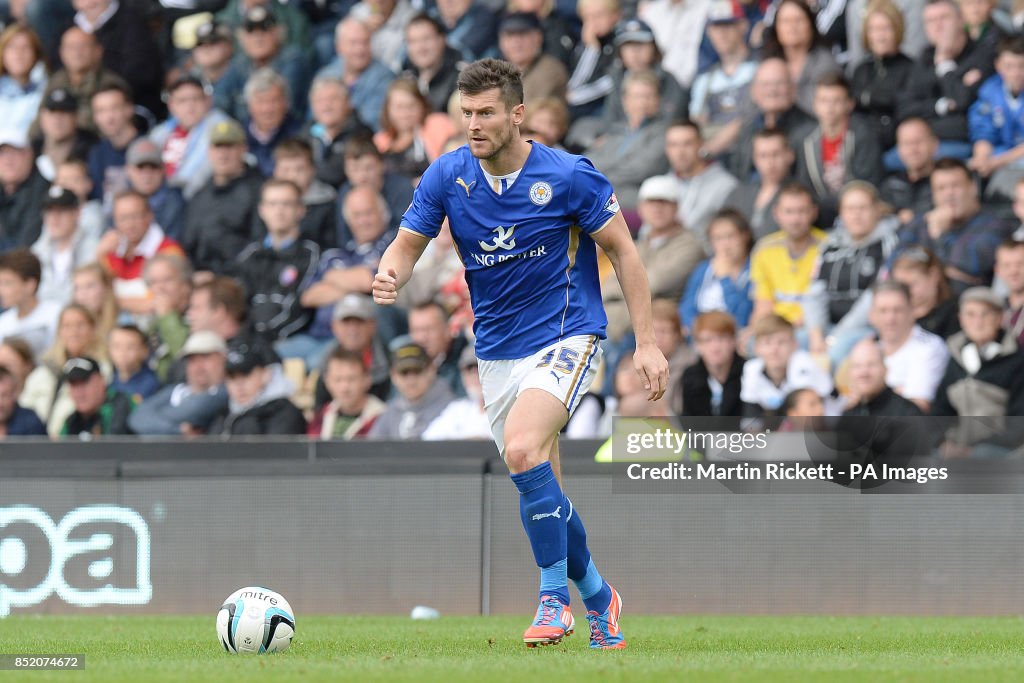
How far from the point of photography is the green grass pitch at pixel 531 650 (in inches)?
238

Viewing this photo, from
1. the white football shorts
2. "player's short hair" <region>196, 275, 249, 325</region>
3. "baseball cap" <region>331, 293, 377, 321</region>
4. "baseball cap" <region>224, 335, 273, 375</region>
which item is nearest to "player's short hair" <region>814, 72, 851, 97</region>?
"baseball cap" <region>331, 293, 377, 321</region>

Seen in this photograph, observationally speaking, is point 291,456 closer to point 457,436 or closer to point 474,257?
point 457,436

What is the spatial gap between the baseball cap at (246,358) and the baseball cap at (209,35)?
13.3 ft

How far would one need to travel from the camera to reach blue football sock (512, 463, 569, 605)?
699cm

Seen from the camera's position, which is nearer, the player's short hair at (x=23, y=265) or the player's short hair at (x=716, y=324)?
the player's short hair at (x=716, y=324)

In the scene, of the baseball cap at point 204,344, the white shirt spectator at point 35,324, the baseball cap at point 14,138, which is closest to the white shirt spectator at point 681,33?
the baseball cap at point 204,344

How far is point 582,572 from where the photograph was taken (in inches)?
290

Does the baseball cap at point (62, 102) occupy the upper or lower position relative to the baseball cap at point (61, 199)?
upper

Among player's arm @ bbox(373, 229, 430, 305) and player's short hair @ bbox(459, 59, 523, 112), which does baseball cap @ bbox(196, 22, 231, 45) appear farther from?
player's short hair @ bbox(459, 59, 523, 112)

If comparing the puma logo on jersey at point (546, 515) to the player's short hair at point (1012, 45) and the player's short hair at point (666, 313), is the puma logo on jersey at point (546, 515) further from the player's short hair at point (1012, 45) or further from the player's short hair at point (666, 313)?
the player's short hair at point (1012, 45)

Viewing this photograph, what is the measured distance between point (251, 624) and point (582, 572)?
1482 millimetres

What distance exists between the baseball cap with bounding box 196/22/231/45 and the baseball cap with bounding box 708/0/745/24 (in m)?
4.98

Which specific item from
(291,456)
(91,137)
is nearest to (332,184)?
(91,137)

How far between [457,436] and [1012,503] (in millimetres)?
4082
